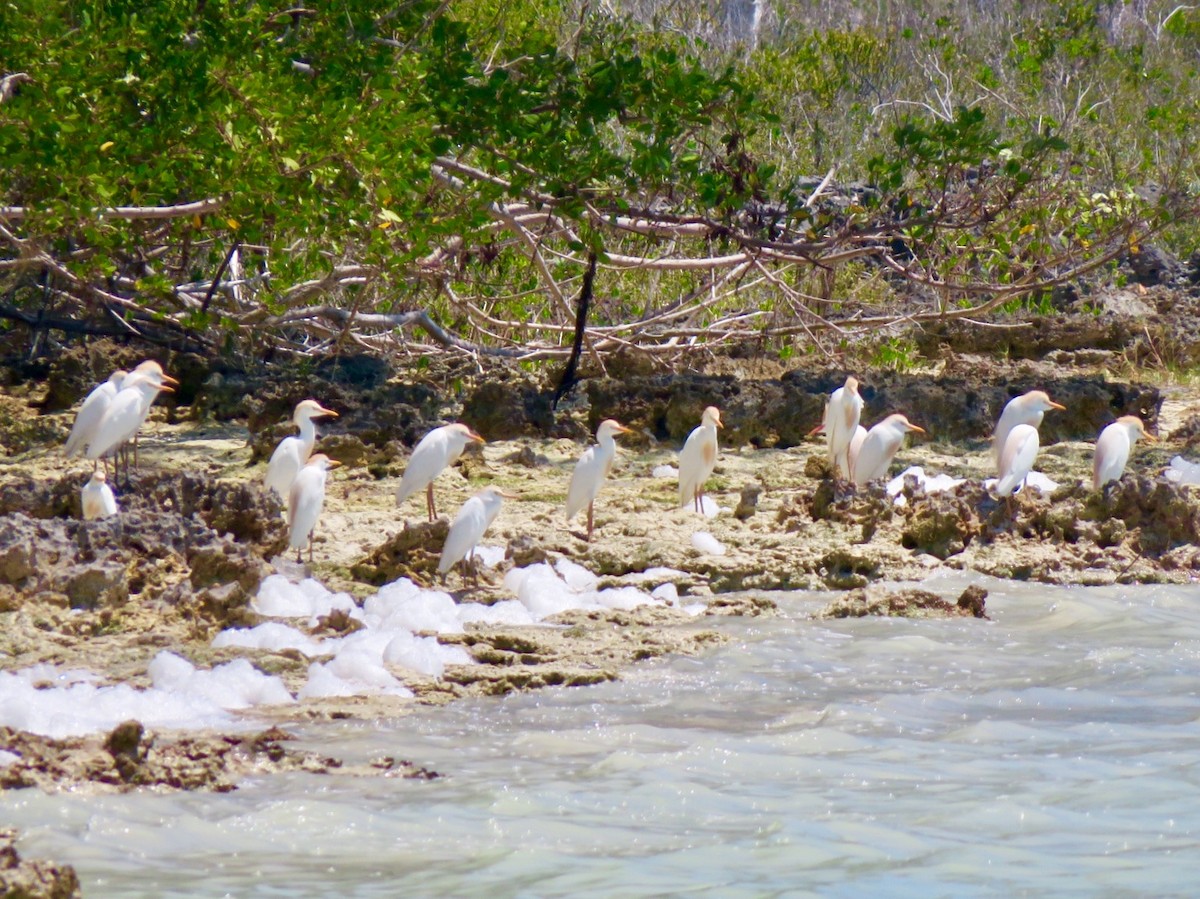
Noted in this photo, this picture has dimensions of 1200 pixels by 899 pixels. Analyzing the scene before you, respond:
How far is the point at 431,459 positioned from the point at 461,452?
574 mm

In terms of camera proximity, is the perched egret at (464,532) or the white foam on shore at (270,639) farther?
the perched egret at (464,532)

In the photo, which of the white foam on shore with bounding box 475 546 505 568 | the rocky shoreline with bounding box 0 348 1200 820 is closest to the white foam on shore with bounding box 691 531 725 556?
the rocky shoreline with bounding box 0 348 1200 820

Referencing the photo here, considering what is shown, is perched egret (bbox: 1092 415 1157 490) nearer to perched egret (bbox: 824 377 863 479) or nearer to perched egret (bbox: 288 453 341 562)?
perched egret (bbox: 824 377 863 479)

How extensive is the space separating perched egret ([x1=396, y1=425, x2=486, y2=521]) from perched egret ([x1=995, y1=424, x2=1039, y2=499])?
2916 mm

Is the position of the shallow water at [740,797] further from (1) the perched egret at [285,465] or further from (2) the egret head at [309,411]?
(2) the egret head at [309,411]

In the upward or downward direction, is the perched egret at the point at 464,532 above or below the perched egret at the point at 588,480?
below

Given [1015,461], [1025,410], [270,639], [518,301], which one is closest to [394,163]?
[270,639]

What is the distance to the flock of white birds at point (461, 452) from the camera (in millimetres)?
7148

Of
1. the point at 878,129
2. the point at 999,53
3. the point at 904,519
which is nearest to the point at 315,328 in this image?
the point at 904,519

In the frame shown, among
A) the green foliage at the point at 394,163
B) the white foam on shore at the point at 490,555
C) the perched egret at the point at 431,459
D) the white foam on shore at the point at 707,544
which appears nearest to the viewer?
the white foam on shore at the point at 490,555

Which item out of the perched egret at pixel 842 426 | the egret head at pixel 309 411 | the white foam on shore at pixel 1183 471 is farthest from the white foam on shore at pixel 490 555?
the white foam on shore at pixel 1183 471

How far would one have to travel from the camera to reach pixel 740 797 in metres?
4.34

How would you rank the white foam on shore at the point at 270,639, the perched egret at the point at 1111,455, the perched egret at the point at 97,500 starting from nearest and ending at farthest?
the white foam on shore at the point at 270,639 → the perched egret at the point at 97,500 → the perched egret at the point at 1111,455

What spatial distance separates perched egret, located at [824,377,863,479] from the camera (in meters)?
9.49
